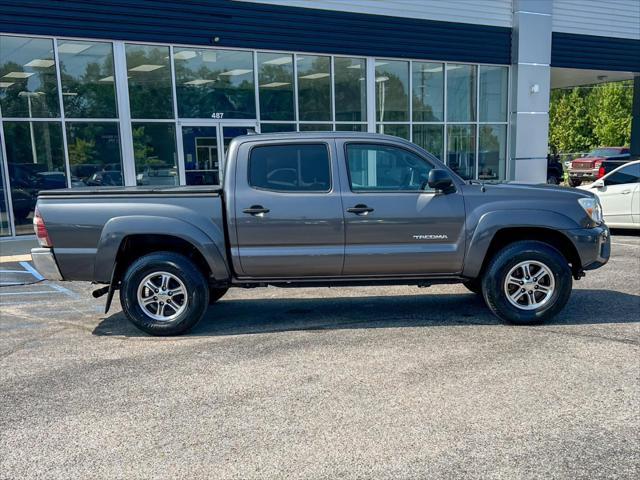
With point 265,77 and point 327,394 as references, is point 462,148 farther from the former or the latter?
point 327,394

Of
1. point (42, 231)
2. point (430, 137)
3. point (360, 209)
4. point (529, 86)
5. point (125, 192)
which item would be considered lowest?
point (42, 231)

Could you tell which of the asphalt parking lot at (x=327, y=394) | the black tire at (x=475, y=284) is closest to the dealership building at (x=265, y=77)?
→ the asphalt parking lot at (x=327, y=394)

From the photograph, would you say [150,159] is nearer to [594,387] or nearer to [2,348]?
[2,348]

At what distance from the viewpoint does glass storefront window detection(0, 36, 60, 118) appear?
12.1 m

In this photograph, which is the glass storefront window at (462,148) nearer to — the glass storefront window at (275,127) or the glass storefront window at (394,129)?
the glass storefront window at (394,129)

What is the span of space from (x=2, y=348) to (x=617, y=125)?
5333 centimetres

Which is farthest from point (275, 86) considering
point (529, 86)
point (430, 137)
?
point (529, 86)

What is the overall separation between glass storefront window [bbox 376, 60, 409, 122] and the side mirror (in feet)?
37.0

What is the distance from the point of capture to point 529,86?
18172 millimetres

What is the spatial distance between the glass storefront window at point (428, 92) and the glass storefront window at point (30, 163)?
32.7 ft

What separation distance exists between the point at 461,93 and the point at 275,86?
6.31 metres

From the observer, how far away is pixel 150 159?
13.6 m

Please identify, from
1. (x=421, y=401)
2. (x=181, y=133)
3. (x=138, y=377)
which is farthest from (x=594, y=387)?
(x=181, y=133)

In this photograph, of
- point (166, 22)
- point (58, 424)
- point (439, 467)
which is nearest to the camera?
point (439, 467)
